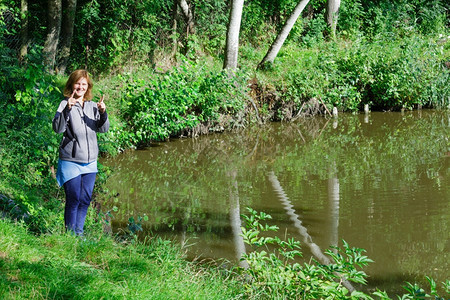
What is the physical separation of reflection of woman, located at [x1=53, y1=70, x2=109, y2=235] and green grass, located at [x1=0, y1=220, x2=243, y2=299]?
0.39m

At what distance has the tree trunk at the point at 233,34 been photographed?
1539cm

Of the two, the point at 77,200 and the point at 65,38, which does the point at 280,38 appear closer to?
the point at 65,38

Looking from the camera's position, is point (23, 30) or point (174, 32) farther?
point (174, 32)

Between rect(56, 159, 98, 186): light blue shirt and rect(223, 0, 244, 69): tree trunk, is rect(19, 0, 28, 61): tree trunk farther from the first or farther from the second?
rect(56, 159, 98, 186): light blue shirt

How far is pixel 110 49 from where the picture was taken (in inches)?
648

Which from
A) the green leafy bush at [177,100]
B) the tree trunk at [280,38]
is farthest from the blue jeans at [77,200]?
the tree trunk at [280,38]

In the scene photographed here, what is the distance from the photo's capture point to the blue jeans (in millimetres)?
5473

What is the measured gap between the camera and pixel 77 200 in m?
5.52

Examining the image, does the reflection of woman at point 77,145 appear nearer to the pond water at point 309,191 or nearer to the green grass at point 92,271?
the green grass at point 92,271

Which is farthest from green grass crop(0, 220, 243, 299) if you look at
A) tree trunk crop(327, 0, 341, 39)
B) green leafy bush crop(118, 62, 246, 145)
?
tree trunk crop(327, 0, 341, 39)

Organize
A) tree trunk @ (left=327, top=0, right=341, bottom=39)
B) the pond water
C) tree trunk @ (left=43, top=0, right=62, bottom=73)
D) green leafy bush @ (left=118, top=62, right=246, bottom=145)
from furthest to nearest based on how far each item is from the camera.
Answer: tree trunk @ (left=327, top=0, right=341, bottom=39)
tree trunk @ (left=43, top=0, right=62, bottom=73)
green leafy bush @ (left=118, top=62, right=246, bottom=145)
the pond water

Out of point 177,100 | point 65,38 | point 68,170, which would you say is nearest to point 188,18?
point 65,38

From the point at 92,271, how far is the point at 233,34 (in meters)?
11.9

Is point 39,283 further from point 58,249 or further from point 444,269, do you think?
point 444,269
